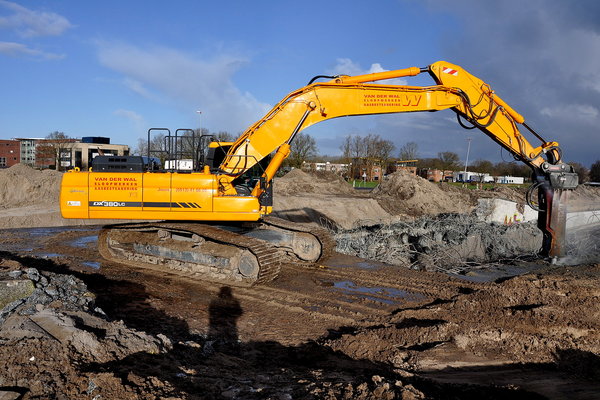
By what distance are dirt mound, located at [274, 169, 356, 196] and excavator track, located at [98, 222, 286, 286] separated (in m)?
14.0

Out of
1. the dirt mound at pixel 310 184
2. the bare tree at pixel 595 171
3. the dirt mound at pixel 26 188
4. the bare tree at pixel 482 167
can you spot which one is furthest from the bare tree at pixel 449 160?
the dirt mound at pixel 26 188

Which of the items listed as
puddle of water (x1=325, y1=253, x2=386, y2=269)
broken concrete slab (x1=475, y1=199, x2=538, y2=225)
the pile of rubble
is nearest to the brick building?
broken concrete slab (x1=475, y1=199, x2=538, y2=225)

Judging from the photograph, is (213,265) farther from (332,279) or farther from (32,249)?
(32,249)

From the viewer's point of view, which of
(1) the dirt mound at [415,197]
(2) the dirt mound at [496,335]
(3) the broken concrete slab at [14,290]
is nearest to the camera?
(2) the dirt mound at [496,335]

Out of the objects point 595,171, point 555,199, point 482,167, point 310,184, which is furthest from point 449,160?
point 555,199

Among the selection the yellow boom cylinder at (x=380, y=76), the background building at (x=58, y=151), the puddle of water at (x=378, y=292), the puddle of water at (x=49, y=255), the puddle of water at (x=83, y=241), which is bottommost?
the puddle of water at (x=83, y=241)

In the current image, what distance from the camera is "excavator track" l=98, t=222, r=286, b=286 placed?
8.16m

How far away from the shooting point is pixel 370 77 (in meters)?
9.09

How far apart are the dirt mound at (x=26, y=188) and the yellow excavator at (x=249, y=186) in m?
11.4

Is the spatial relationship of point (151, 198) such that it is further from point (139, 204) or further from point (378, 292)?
point (378, 292)

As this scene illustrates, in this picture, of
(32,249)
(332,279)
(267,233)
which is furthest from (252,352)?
(32,249)

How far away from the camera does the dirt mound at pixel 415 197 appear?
77.5 feet

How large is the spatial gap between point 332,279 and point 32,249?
778cm

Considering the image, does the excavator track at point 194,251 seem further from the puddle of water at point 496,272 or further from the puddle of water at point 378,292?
the puddle of water at point 496,272
